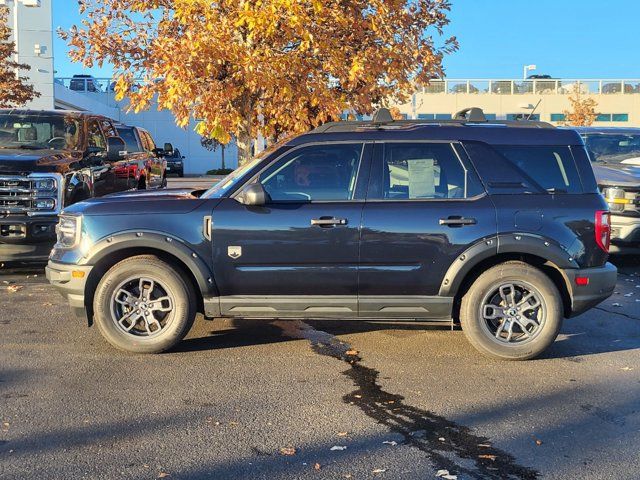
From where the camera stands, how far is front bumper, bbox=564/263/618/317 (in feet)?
18.9

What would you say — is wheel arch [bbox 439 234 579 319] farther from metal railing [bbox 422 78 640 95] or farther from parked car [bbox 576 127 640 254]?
metal railing [bbox 422 78 640 95]

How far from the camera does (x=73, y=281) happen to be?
5816 millimetres

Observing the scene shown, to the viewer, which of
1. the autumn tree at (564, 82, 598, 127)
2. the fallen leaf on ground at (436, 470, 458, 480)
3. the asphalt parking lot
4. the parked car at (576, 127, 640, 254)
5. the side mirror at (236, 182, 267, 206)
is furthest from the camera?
the autumn tree at (564, 82, 598, 127)

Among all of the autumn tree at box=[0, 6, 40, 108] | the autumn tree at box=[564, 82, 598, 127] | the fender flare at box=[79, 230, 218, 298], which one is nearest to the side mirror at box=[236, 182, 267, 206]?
the fender flare at box=[79, 230, 218, 298]

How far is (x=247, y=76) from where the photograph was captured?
821 centimetres

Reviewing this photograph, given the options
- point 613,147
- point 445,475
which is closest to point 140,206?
point 445,475

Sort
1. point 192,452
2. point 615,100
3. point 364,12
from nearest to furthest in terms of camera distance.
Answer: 1. point 192,452
2. point 364,12
3. point 615,100

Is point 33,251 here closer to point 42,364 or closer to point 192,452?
point 42,364

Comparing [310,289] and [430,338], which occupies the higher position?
[310,289]

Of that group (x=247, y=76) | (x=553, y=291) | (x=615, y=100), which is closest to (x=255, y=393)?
(x=553, y=291)

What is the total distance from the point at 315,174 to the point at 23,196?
4659 mm

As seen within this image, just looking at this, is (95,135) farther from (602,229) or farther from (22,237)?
(602,229)

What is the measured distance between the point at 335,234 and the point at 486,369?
5.49 feet

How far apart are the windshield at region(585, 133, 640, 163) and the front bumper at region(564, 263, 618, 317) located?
6.67m
